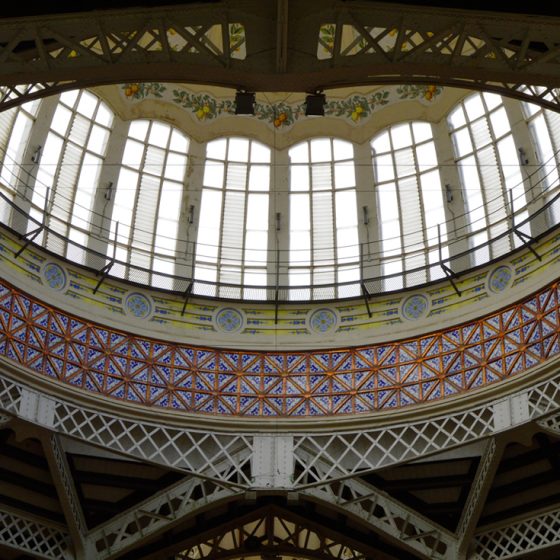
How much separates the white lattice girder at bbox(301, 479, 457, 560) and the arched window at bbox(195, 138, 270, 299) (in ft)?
20.1

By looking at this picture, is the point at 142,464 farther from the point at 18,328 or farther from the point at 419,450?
the point at 419,450

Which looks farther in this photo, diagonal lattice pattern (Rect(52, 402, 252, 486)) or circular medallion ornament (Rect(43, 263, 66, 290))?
circular medallion ornament (Rect(43, 263, 66, 290))

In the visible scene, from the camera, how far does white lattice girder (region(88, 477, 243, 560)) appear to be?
2530cm

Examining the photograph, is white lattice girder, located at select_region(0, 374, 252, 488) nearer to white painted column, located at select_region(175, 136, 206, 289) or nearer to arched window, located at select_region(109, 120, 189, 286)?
white painted column, located at select_region(175, 136, 206, 289)

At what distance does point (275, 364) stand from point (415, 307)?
157 inches

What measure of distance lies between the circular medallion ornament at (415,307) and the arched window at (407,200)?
0.72 meters

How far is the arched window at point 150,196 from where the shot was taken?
95.3 ft

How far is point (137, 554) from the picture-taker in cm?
2745

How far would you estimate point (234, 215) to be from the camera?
3008 cm

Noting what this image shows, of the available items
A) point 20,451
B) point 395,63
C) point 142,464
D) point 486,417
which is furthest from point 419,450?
point 395,63

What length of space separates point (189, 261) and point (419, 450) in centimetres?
857

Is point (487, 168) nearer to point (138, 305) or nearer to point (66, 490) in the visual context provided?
point (138, 305)

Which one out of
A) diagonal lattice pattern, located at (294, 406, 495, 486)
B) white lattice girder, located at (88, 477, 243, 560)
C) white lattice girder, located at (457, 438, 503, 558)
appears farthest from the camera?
white lattice girder, located at (88, 477, 243, 560)

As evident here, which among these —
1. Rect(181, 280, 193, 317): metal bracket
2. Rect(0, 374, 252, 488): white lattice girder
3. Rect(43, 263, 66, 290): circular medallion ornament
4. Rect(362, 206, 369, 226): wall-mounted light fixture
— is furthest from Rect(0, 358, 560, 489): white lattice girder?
Rect(362, 206, 369, 226): wall-mounted light fixture
